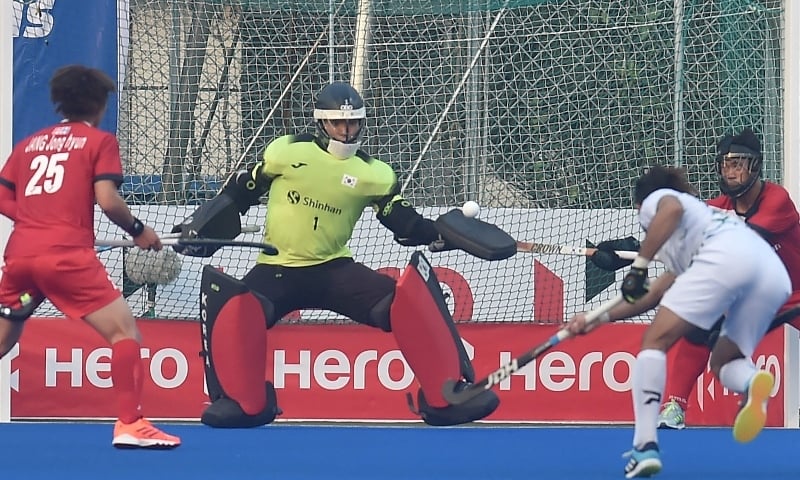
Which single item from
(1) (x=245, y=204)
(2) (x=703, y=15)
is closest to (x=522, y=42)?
(2) (x=703, y=15)

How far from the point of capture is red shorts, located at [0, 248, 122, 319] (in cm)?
633

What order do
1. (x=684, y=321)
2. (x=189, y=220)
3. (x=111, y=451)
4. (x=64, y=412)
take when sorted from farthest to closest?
(x=64, y=412) → (x=189, y=220) → (x=111, y=451) → (x=684, y=321)

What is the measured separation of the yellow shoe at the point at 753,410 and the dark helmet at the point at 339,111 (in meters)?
2.21

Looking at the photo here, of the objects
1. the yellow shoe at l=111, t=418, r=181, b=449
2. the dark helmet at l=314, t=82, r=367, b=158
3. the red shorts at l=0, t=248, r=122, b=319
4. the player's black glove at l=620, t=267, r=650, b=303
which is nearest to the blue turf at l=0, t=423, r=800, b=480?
the yellow shoe at l=111, t=418, r=181, b=449

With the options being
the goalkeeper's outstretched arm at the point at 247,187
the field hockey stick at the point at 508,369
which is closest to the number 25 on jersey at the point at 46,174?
the goalkeeper's outstretched arm at the point at 247,187

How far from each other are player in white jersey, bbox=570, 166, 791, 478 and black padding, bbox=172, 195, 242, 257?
6.44 feet

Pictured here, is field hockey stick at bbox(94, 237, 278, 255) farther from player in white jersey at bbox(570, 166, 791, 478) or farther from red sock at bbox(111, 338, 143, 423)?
player in white jersey at bbox(570, 166, 791, 478)

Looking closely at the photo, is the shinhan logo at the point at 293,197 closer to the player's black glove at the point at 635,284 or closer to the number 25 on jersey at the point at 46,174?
the number 25 on jersey at the point at 46,174

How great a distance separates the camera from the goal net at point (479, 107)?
9086mm

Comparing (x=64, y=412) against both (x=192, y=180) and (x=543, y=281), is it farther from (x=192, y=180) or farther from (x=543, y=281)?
(x=543, y=281)

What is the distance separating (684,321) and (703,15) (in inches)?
157

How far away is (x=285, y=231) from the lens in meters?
7.12

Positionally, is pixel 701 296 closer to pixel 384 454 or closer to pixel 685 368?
pixel 384 454

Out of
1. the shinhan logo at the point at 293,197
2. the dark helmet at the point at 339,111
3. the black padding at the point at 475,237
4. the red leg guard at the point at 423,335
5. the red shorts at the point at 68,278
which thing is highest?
the dark helmet at the point at 339,111
